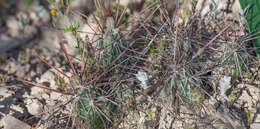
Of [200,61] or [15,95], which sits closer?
[200,61]

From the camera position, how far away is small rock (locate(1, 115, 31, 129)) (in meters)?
2.33

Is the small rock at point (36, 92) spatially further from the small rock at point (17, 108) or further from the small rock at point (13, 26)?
the small rock at point (13, 26)

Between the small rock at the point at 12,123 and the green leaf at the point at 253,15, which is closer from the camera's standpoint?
the small rock at the point at 12,123

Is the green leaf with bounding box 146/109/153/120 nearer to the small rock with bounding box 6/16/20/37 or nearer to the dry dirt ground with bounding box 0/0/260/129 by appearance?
the dry dirt ground with bounding box 0/0/260/129

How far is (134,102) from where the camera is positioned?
2.30 meters

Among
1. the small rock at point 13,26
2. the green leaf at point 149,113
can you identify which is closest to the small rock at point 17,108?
the green leaf at point 149,113

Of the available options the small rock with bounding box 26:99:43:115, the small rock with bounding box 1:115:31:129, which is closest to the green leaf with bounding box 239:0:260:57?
the small rock with bounding box 26:99:43:115

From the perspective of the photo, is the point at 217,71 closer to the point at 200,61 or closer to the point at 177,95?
the point at 200,61

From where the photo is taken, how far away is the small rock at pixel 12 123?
233 cm

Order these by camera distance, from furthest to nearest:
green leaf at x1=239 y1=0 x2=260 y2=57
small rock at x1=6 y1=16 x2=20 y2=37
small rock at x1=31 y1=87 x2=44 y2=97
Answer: small rock at x1=6 y1=16 x2=20 y2=37, small rock at x1=31 y1=87 x2=44 y2=97, green leaf at x1=239 y1=0 x2=260 y2=57

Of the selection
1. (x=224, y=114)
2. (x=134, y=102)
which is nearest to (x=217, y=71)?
(x=224, y=114)

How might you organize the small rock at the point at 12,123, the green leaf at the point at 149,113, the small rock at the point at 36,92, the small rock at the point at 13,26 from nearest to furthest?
the green leaf at the point at 149,113
the small rock at the point at 12,123
the small rock at the point at 36,92
the small rock at the point at 13,26

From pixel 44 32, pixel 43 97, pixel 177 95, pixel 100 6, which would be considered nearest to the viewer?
pixel 177 95

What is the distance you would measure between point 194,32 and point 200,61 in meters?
0.26
